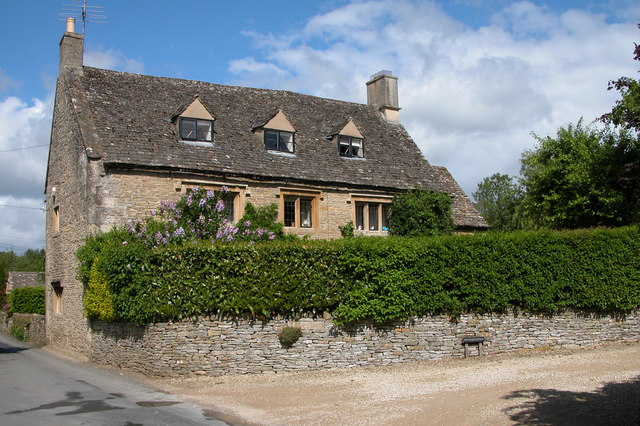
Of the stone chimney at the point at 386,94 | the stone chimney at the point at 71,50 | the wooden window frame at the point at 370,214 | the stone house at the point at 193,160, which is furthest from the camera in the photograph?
the stone chimney at the point at 386,94

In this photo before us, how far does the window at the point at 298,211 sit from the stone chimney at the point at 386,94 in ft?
28.7

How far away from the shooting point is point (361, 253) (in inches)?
741

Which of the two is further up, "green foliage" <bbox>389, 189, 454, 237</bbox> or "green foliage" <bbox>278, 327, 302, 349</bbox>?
"green foliage" <bbox>389, 189, 454, 237</bbox>

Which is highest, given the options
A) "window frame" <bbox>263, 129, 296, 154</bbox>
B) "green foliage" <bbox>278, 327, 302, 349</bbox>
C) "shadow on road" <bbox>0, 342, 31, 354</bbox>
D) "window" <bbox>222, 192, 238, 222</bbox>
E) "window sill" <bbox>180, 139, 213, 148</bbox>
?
"window frame" <bbox>263, 129, 296, 154</bbox>

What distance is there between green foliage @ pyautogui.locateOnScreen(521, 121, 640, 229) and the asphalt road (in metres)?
20.7

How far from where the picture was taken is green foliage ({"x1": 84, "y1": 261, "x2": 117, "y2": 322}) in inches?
748

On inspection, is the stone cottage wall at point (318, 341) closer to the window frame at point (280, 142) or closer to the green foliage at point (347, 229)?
the green foliage at point (347, 229)

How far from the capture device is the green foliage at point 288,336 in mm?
17656

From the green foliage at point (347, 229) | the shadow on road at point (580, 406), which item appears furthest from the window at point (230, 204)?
the shadow on road at point (580, 406)

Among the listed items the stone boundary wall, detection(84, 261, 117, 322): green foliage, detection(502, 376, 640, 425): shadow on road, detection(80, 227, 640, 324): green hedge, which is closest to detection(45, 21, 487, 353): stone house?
detection(84, 261, 117, 322): green foliage

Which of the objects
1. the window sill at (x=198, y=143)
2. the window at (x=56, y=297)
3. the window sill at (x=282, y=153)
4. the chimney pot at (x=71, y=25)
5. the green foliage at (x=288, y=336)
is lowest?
the green foliage at (x=288, y=336)

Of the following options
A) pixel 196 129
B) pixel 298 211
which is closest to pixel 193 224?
pixel 196 129

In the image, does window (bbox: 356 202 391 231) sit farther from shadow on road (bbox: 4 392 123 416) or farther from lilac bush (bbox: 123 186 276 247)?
shadow on road (bbox: 4 392 123 416)

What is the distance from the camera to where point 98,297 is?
65.3 ft
